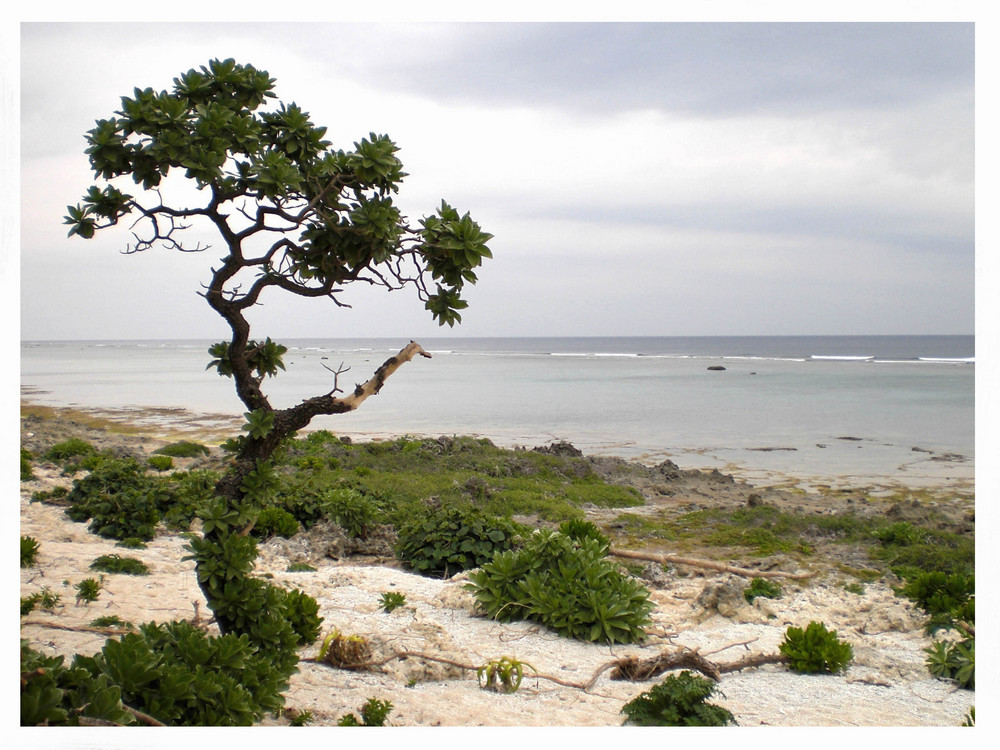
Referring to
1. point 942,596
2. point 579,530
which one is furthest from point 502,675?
point 942,596

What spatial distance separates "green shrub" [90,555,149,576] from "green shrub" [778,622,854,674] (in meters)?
5.08

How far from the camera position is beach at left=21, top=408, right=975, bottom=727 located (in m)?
3.87

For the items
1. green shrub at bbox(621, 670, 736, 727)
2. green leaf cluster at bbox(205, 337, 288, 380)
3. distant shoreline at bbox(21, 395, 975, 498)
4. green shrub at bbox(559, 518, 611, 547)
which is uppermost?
green leaf cluster at bbox(205, 337, 288, 380)

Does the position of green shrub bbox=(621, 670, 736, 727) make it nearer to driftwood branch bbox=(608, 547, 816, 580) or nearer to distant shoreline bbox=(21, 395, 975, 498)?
driftwood branch bbox=(608, 547, 816, 580)

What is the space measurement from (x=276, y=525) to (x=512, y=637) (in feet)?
12.0

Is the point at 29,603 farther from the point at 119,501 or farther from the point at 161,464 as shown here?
the point at 161,464

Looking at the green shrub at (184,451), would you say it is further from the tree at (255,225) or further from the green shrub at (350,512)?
the tree at (255,225)

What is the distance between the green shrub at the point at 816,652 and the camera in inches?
178

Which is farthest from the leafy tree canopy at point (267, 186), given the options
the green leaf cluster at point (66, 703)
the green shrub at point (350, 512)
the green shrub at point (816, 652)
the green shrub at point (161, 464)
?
the green shrub at point (161, 464)

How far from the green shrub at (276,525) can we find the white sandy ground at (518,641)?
1.44ft

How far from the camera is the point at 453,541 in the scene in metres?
6.80

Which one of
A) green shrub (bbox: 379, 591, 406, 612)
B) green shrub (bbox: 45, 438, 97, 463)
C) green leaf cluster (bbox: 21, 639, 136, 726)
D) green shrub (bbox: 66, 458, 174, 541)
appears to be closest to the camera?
green leaf cluster (bbox: 21, 639, 136, 726)

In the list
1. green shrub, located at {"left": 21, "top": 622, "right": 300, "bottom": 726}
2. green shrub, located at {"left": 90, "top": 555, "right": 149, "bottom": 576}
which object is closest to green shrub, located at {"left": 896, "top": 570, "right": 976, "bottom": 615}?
green shrub, located at {"left": 21, "top": 622, "right": 300, "bottom": 726}
